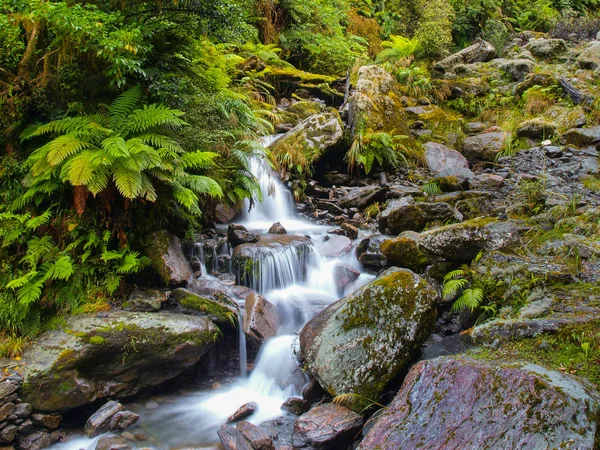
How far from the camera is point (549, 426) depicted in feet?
8.46

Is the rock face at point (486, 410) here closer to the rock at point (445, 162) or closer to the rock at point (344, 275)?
the rock at point (344, 275)

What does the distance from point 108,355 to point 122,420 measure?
0.68 meters

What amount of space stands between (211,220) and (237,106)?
Result: 78.7 inches

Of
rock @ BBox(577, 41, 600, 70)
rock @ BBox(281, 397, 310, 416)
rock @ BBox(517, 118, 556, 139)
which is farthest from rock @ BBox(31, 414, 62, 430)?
rock @ BBox(577, 41, 600, 70)

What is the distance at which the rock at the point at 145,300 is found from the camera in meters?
5.08

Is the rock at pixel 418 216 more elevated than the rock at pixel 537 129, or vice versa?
the rock at pixel 537 129

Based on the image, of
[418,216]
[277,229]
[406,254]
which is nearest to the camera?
[406,254]

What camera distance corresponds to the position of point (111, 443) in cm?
405

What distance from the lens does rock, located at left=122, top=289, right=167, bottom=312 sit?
5082 millimetres

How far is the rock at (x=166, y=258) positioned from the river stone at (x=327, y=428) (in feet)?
8.15

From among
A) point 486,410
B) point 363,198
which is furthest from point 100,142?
point 363,198

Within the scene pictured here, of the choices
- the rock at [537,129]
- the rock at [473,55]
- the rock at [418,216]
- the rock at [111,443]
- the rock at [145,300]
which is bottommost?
the rock at [111,443]

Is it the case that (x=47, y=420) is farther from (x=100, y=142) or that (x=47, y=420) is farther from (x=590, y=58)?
(x=590, y=58)

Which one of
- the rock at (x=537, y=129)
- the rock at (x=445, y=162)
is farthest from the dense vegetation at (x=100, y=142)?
the rock at (x=537, y=129)
